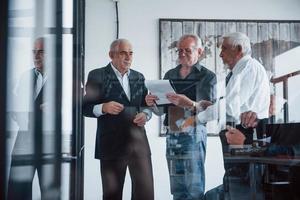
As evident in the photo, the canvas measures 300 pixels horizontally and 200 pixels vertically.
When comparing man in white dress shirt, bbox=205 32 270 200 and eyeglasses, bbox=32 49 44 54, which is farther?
man in white dress shirt, bbox=205 32 270 200

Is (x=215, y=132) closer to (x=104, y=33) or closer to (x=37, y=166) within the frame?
(x=104, y=33)

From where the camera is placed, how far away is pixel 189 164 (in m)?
1.80

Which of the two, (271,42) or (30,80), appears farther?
(271,42)

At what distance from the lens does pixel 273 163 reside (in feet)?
6.13

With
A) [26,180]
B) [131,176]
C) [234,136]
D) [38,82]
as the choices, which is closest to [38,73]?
[38,82]

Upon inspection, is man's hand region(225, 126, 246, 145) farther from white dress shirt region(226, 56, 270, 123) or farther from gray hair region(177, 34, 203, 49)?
gray hair region(177, 34, 203, 49)

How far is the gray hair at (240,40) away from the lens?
1.84 metres

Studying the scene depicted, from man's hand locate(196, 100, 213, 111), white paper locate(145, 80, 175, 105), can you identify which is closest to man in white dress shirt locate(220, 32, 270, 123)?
man's hand locate(196, 100, 213, 111)

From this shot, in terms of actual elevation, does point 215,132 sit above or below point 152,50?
below

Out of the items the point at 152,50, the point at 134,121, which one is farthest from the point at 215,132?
the point at 152,50

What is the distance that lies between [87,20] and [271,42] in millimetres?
980

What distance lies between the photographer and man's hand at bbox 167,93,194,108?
5.82 feet

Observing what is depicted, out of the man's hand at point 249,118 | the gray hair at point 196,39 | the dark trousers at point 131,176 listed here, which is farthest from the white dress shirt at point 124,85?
the man's hand at point 249,118

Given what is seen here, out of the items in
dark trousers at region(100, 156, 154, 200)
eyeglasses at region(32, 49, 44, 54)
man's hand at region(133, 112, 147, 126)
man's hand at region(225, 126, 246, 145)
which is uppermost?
eyeglasses at region(32, 49, 44, 54)
